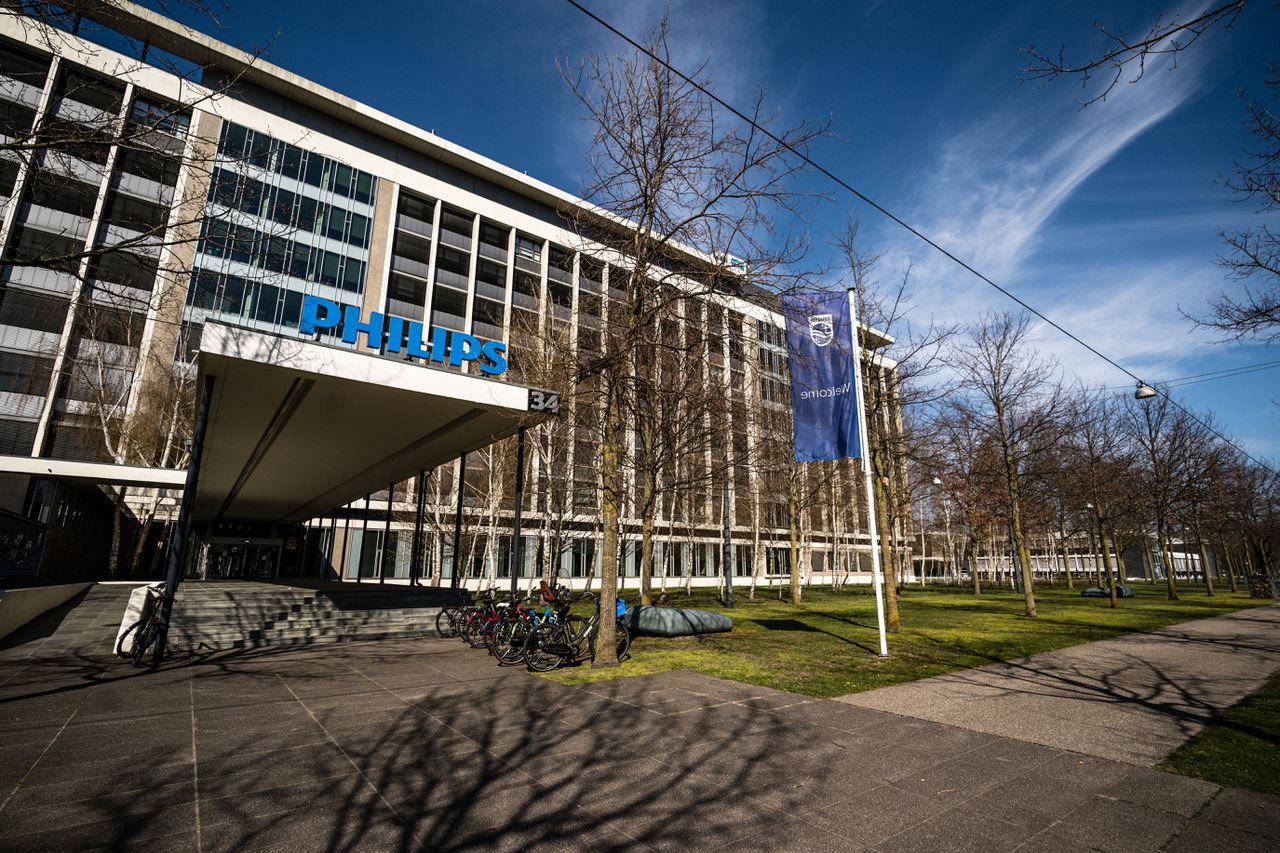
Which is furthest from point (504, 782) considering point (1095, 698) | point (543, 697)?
point (1095, 698)

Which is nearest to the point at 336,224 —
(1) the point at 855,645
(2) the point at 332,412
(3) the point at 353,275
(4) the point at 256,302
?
(3) the point at 353,275

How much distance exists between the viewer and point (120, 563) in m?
33.7

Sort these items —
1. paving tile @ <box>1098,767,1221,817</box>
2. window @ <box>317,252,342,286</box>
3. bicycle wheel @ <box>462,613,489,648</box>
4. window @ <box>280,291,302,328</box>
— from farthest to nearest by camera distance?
window @ <box>317,252,342,286</box>, window @ <box>280,291,302,328</box>, bicycle wheel @ <box>462,613,489,648</box>, paving tile @ <box>1098,767,1221,817</box>

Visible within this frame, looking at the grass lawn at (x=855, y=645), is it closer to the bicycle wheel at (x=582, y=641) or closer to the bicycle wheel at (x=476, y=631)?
the bicycle wheel at (x=582, y=641)

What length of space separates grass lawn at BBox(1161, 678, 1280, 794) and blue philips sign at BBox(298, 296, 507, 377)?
13161 millimetres

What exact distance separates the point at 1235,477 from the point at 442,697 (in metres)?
49.1

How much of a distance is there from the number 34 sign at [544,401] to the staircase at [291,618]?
25.6 ft

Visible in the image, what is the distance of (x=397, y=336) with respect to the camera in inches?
547

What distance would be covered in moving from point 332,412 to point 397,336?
2.40 meters

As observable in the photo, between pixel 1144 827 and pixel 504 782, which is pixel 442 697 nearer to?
pixel 504 782

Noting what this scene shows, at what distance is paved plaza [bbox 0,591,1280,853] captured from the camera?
3721mm

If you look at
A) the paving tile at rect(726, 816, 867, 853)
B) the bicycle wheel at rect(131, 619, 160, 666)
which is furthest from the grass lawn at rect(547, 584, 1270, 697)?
the bicycle wheel at rect(131, 619, 160, 666)

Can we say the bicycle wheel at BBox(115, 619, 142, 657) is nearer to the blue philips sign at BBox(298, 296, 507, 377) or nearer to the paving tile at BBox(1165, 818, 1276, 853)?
the blue philips sign at BBox(298, 296, 507, 377)

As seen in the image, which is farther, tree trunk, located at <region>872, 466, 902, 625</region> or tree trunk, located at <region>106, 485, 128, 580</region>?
tree trunk, located at <region>106, 485, 128, 580</region>
